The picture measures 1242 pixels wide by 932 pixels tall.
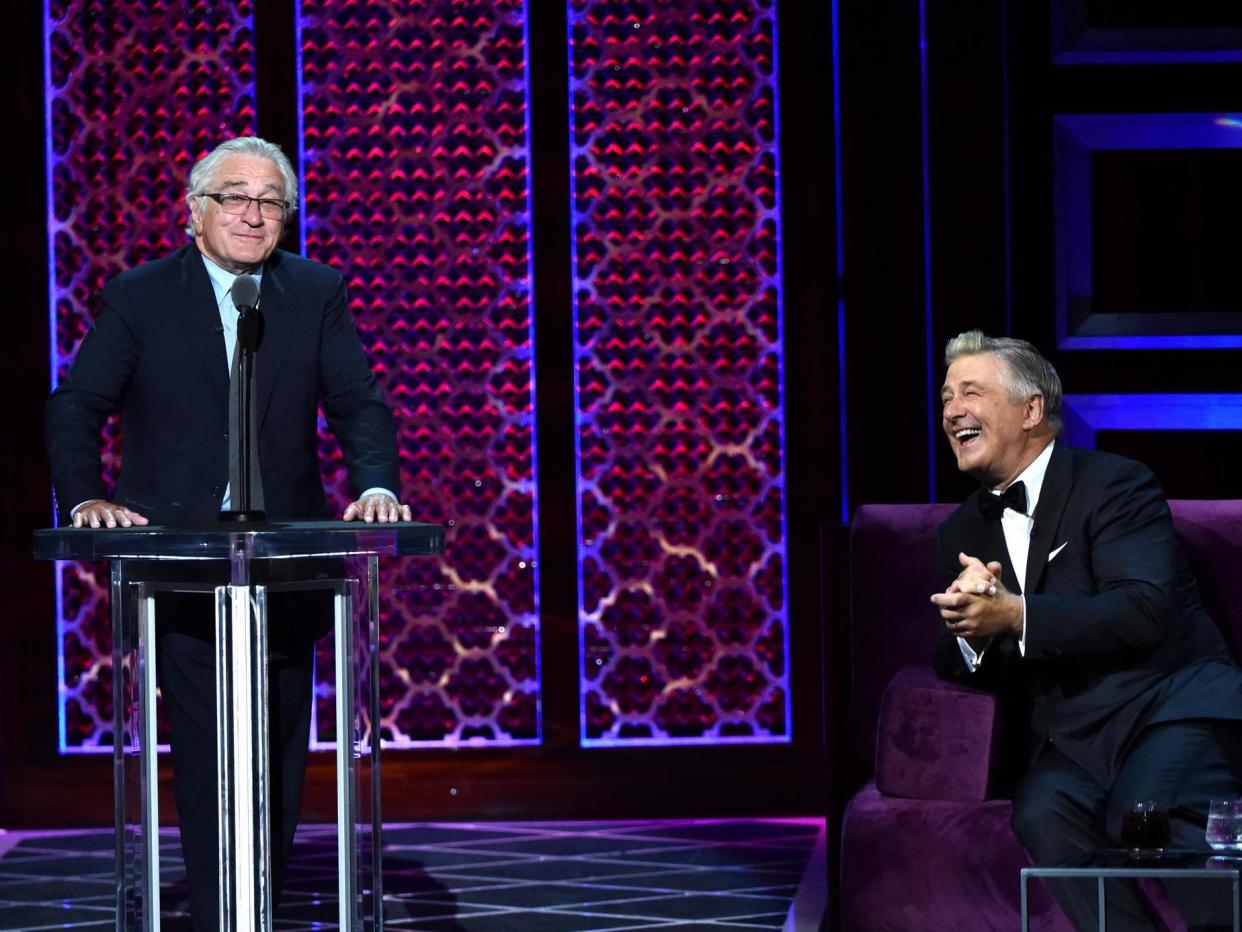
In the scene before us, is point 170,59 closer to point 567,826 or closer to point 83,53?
point 83,53

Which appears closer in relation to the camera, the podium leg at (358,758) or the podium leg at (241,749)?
the podium leg at (241,749)

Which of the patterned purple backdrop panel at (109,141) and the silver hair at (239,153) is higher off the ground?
the patterned purple backdrop panel at (109,141)

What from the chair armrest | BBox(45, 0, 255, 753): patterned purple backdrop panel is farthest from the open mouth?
BBox(45, 0, 255, 753): patterned purple backdrop panel

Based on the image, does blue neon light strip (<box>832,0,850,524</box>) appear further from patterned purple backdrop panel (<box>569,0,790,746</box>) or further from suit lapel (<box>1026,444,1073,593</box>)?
suit lapel (<box>1026,444,1073,593</box>)

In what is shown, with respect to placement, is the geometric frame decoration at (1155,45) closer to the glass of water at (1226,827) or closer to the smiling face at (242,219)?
the smiling face at (242,219)

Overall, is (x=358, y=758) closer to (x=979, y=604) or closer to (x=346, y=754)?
(x=346, y=754)

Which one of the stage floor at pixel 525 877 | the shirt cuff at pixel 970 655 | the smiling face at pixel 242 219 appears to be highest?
the smiling face at pixel 242 219

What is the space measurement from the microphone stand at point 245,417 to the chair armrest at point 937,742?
1.22 metres

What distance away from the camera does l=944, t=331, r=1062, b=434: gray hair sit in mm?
3180

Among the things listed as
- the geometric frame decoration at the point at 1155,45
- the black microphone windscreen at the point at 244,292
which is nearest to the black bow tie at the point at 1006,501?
the black microphone windscreen at the point at 244,292

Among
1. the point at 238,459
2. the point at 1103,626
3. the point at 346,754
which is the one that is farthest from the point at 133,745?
the point at 1103,626

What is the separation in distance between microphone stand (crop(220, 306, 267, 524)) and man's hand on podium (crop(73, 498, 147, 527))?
0.15m

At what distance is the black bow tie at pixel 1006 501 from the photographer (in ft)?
10.3

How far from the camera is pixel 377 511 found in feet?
8.83
